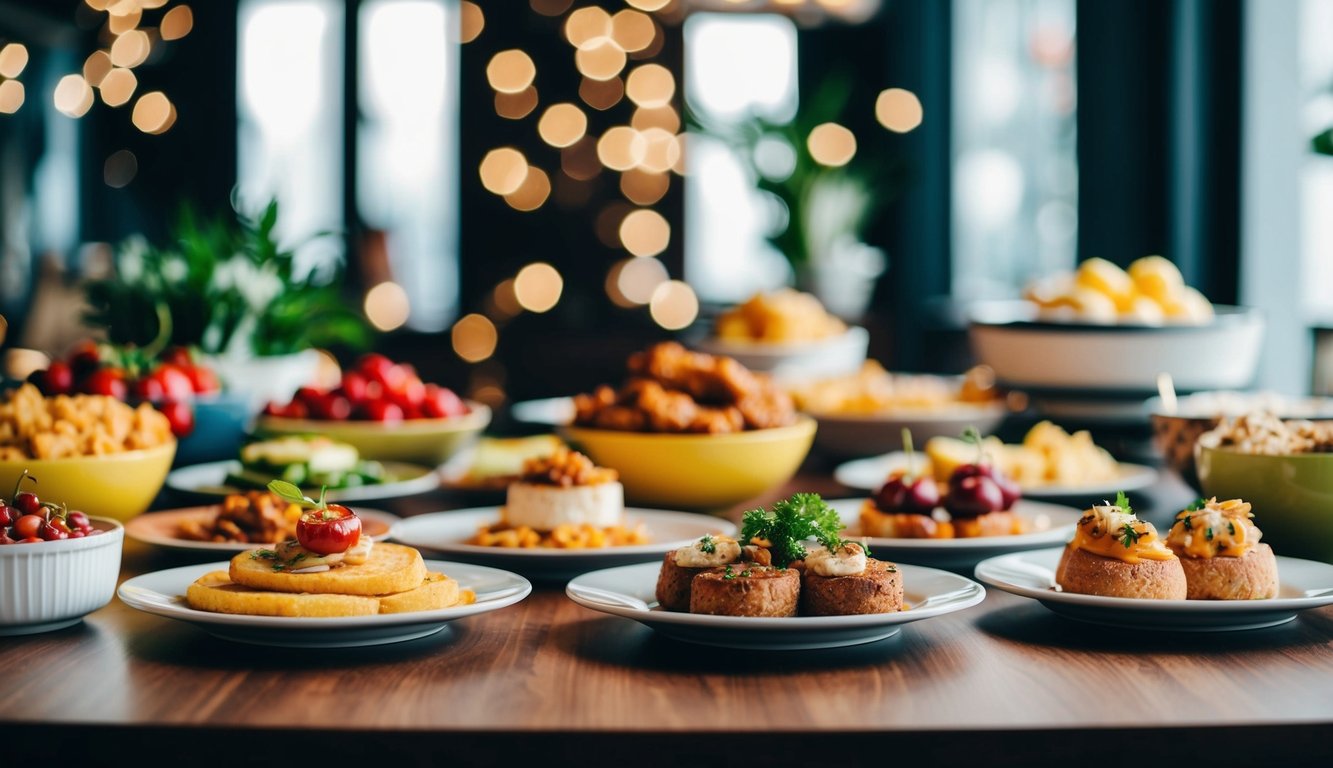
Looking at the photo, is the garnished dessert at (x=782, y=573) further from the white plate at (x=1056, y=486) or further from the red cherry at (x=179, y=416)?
the red cherry at (x=179, y=416)

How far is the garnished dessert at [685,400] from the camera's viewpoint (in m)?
1.98

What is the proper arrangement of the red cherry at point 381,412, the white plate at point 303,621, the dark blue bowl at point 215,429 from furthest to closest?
1. the red cherry at point 381,412
2. the dark blue bowl at point 215,429
3. the white plate at point 303,621

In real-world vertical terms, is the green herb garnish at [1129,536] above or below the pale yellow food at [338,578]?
above

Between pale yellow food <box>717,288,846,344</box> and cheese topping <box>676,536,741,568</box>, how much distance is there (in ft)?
7.11

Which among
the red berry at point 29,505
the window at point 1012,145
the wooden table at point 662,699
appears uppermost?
the window at point 1012,145

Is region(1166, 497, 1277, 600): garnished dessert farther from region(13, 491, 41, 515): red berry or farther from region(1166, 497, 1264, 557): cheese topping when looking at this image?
region(13, 491, 41, 515): red berry

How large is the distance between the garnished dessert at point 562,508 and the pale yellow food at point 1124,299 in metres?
1.24

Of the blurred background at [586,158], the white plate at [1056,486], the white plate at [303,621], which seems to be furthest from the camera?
the blurred background at [586,158]

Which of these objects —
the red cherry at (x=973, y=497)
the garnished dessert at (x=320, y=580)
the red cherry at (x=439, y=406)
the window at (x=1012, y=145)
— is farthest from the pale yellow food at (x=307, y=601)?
the window at (x=1012, y=145)

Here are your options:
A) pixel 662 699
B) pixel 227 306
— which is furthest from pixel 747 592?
pixel 227 306

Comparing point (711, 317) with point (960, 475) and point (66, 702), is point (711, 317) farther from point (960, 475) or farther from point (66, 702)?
point (66, 702)

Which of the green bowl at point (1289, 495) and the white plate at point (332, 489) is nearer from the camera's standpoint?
the green bowl at point (1289, 495)

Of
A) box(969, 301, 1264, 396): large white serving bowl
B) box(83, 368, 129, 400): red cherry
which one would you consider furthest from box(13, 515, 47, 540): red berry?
box(969, 301, 1264, 396): large white serving bowl

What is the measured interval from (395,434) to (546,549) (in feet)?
2.63
